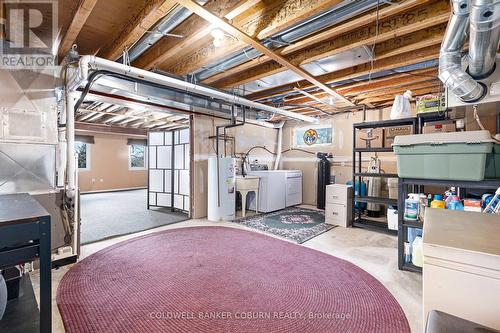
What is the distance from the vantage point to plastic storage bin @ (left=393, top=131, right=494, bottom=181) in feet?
6.59

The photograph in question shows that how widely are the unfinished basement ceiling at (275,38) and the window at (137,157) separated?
275 inches

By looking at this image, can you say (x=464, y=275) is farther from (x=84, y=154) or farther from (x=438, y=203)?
(x=84, y=154)

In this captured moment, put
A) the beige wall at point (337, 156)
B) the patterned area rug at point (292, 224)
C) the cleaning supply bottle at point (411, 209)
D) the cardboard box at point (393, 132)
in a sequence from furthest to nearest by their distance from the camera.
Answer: the beige wall at point (337, 156) → the cardboard box at point (393, 132) → the patterned area rug at point (292, 224) → the cleaning supply bottle at point (411, 209)

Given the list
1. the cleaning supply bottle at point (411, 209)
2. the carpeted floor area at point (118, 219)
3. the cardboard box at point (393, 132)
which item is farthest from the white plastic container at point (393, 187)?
the carpeted floor area at point (118, 219)

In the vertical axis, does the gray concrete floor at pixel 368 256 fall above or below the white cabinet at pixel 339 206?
below

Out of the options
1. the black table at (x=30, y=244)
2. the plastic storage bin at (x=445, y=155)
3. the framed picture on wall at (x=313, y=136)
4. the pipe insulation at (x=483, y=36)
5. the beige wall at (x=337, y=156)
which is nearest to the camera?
the black table at (x=30, y=244)

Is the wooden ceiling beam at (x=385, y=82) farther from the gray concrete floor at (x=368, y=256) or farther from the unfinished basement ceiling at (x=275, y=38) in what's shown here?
the gray concrete floor at (x=368, y=256)

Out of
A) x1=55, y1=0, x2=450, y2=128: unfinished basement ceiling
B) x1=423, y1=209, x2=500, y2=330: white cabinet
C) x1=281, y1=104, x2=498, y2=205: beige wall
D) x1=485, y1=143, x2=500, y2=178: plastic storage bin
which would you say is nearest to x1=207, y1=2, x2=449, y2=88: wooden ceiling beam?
x1=55, y1=0, x2=450, y2=128: unfinished basement ceiling

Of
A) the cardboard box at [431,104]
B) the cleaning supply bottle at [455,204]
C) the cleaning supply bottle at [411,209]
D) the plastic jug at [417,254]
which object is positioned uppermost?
the cardboard box at [431,104]

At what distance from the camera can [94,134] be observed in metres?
8.62

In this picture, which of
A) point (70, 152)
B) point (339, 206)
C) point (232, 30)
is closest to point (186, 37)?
point (232, 30)

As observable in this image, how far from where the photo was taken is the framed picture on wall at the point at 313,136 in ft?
19.8

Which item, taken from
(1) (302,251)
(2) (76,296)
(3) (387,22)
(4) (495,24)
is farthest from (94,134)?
(4) (495,24)

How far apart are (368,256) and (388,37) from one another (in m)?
2.41
